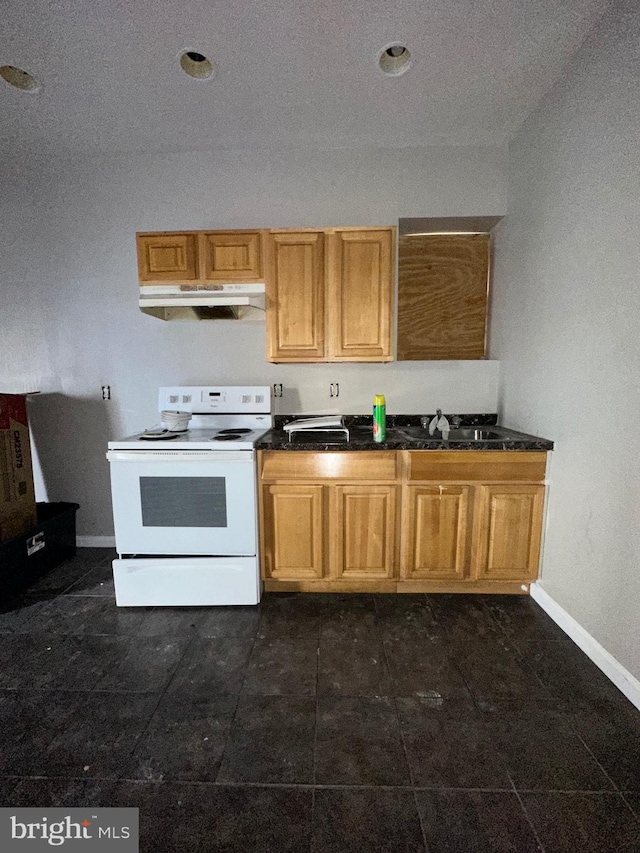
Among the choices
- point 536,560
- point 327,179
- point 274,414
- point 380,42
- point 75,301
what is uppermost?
point 380,42

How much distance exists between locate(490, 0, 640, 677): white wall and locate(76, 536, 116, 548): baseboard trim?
302 centimetres

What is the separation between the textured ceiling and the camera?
157 cm

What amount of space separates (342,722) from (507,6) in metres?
2.93

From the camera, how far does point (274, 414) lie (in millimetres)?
2703

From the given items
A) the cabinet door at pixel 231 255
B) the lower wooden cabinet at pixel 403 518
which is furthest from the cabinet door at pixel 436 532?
the cabinet door at pixel 231 255

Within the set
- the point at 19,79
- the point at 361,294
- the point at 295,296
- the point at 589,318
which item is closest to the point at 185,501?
the point at 295,296

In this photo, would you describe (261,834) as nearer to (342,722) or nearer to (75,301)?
(342,722)

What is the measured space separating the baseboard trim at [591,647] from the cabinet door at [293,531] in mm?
1248

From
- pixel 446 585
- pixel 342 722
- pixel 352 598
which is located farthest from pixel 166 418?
pixel 446 585

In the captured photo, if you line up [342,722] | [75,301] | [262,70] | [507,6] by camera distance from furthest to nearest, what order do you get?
1. [75,301]
2. [262,70]
3. [507,6]
4. [342,722]

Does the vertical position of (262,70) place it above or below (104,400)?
above

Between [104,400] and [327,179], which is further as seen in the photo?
[104,400]

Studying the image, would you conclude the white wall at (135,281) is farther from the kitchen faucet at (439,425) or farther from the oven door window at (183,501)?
the oven door window at (183,501)

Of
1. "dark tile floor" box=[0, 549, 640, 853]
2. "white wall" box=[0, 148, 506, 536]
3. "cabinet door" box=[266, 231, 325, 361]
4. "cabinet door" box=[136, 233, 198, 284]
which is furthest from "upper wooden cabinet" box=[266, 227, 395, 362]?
"dark tile floor" box=[0, 549, 640, 853]
